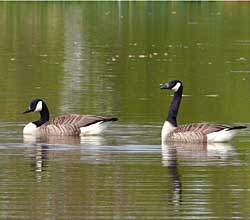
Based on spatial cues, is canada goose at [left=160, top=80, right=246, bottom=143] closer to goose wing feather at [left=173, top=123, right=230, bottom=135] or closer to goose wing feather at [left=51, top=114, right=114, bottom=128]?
goose wing feather at [left=173, top=123, right=230, bottom=135]

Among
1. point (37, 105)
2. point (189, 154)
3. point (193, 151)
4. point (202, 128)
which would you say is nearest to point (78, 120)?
point (37, 105)

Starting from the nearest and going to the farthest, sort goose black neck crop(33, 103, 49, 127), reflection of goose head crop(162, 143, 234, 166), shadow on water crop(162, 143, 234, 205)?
shadow on water crop(162, 143, 234, 205), reflection of goose head crop(162, 143, 234, 166), goose black neck crop(33, 103, 49, 127)

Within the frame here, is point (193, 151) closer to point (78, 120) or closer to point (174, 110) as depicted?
point (174, 110)

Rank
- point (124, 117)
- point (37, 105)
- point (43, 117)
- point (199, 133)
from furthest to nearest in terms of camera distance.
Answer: point (124, 117) < point (37, 105) < point (43, 117) < point (199, 133)

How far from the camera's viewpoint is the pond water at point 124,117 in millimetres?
13852

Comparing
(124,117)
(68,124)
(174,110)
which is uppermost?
(174,110)

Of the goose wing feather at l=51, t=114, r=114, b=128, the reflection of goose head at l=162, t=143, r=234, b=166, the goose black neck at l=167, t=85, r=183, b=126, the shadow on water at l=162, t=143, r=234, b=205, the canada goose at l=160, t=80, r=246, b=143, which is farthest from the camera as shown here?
the goose wing feather at l=51, t=114, r=114, b=128

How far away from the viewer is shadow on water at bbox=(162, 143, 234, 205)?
16.6 m

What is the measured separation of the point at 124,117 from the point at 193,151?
3.98 meters

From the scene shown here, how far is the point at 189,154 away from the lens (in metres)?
18.0

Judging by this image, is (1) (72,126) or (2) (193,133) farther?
(1) (72,126)

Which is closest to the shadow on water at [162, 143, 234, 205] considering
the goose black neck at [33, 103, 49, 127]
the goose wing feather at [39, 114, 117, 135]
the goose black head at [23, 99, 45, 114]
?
the goose wing feather at [39, 114, 117, 135]

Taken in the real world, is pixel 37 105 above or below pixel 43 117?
above

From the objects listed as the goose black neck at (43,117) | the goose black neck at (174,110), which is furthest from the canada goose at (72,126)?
the goose black neck at (174,110)
